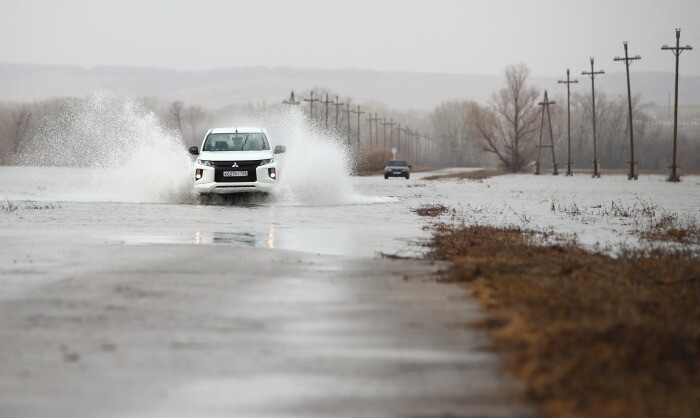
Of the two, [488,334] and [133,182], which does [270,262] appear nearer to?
[488,334]

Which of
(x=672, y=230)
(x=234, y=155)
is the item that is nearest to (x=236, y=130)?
(x=234, y=155)

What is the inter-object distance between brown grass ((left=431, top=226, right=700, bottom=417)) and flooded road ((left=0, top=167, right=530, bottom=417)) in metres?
0.26

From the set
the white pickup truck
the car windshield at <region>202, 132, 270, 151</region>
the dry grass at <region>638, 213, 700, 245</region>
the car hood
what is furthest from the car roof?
the dry grass at <region>638, 213, 700, 245</region>

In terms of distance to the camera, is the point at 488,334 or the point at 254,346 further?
the point at 488,334

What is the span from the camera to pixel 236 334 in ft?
26.1

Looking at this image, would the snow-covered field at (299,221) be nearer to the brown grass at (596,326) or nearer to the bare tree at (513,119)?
the brown grass at (596,326)

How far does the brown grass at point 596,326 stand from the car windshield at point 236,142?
55.6 ft

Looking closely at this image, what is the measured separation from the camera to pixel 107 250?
49.8ft

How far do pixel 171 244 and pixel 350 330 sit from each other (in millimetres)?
8601

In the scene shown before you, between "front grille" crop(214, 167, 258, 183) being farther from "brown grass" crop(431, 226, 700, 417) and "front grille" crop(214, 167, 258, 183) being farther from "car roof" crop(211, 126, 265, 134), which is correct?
"brown grass" crop(431, 226, 700, 417)

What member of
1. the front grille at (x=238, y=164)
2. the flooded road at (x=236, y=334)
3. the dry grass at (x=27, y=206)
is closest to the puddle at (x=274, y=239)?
the flooded road at (x=236, y=334)

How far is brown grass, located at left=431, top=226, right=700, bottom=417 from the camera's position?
577 centimetres

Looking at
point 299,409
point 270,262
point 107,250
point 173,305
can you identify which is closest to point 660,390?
point 299,409

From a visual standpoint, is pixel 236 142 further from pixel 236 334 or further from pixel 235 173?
pixel 236 334
